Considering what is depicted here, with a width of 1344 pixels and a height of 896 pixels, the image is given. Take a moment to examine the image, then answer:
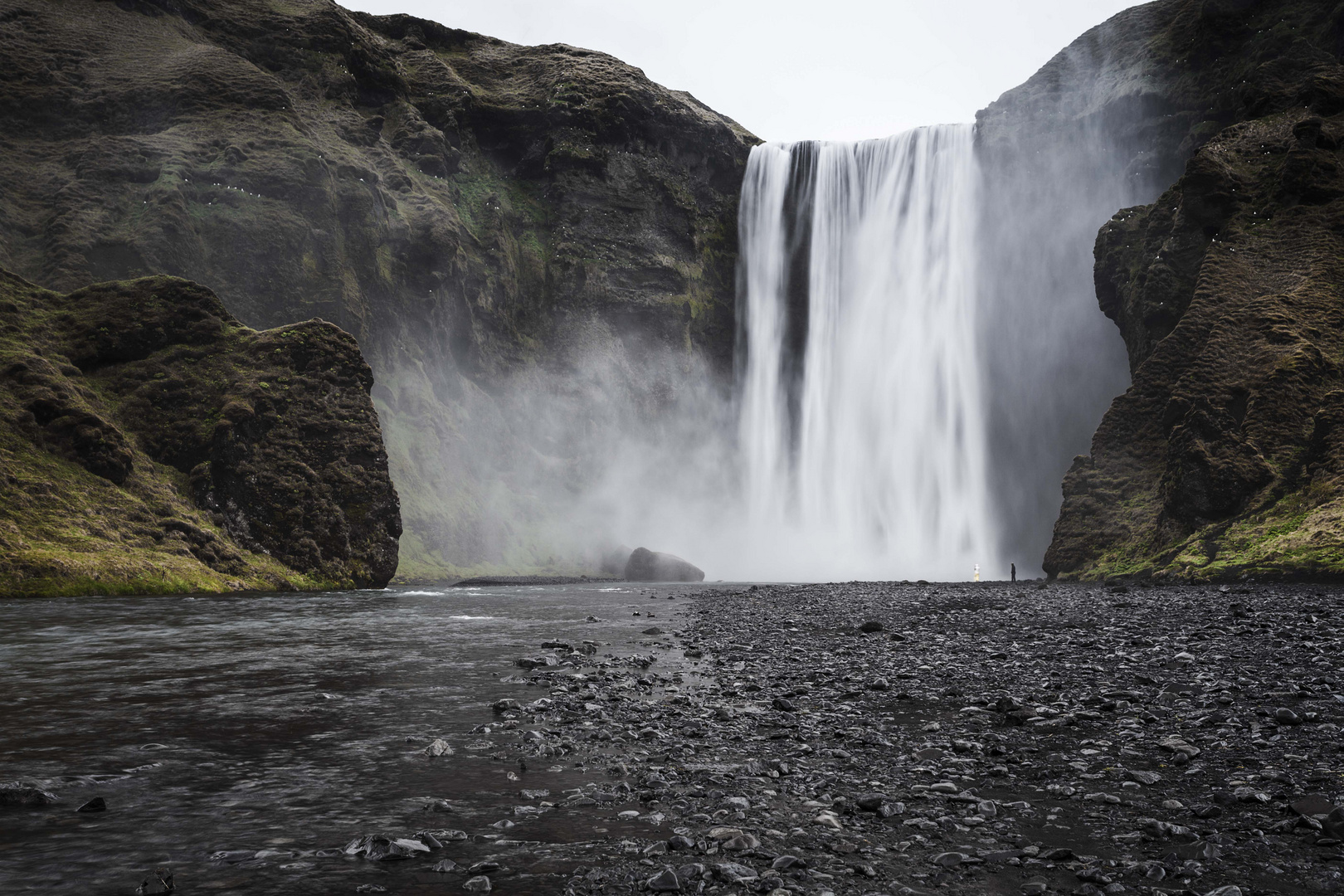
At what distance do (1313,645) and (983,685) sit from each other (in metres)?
5.18

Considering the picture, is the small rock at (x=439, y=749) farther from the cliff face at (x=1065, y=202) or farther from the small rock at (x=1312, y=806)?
the cliff face at (x=1065, y=202)

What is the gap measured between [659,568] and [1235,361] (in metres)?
36.1

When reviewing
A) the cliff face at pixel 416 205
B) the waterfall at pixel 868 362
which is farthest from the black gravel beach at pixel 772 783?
the waterfall at pixel 868 362

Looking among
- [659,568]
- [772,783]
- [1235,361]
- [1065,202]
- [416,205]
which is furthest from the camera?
[416,205]

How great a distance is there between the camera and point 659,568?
175 feet

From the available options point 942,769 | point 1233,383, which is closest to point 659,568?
point 1233,383

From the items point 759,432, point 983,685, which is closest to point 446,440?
point 759,432

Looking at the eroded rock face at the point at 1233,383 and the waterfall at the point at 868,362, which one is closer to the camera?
the eroded rock face at the point at 1233,383

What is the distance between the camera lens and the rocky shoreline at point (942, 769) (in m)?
3.81

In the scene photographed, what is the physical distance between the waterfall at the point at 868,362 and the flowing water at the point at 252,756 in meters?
46.1

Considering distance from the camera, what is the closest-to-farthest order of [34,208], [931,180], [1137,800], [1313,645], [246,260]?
[1137,800] < [1313,645] < [34,208] < [246,260] < [931,180]

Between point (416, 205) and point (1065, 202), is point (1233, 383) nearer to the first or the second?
point (1065, 202)

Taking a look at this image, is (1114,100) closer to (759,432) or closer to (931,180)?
(931,180)

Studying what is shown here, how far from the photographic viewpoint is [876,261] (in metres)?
62.6
